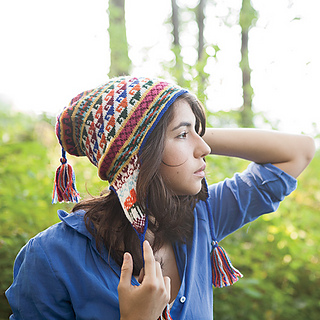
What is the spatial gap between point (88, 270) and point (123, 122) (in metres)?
0.58

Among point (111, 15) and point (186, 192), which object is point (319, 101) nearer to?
point (111, 15)

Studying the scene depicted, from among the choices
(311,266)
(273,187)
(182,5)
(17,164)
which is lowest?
(311,266)

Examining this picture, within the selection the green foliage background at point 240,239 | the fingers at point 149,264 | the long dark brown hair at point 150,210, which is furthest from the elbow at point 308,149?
the green foliage background at point 240,239

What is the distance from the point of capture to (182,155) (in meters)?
1.34

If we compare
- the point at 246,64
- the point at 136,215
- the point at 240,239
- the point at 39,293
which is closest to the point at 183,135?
the point at 136,215

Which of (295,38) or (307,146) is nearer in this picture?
(307,146)

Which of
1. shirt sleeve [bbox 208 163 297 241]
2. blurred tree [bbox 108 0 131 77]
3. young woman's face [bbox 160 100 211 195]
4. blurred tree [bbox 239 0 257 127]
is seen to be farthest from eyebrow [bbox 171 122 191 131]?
blurred tree [bbox 239 0 257 127]

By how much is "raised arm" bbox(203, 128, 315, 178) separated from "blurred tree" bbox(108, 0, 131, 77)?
201 centimetres

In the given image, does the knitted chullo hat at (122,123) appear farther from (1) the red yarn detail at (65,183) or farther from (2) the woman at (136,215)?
(1) the red yarn detail at (65,183)

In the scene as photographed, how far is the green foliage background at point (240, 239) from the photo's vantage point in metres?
2.65

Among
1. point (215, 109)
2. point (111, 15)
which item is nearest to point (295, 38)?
point (215, 109)

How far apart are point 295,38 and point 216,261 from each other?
3336 mm

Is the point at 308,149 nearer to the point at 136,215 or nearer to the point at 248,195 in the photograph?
the point at 248,195

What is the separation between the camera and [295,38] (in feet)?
13.0
